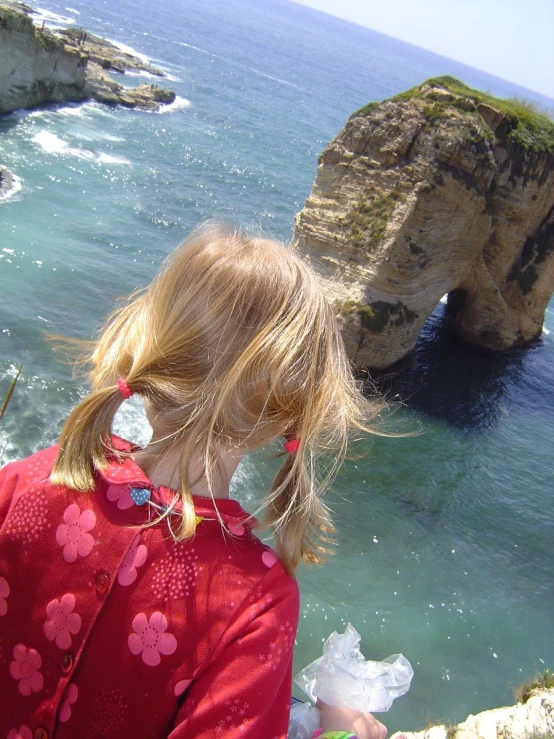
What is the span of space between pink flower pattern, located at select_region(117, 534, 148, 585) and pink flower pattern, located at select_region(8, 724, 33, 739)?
2.07 feet

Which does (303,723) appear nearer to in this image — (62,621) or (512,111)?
(62,621)

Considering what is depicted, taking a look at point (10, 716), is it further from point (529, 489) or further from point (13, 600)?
point (529, 489)

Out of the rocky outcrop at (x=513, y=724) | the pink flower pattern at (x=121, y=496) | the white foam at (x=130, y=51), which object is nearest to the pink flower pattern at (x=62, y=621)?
the pink flower pattern at (x=121, y=496)

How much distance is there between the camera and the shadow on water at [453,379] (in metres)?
18.9

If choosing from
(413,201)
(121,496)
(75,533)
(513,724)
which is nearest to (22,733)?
(75,533)

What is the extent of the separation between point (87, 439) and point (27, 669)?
81 cm

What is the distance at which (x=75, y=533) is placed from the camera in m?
2.08

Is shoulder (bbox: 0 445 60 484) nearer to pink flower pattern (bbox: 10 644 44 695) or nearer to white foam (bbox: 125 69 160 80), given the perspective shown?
pink flower pattern (bbox: 10 644 44 695)

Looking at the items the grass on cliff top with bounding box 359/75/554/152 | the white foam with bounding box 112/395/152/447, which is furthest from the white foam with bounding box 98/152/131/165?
the white foam with bounding box 112/395/152/447

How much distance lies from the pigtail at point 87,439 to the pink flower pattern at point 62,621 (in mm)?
382

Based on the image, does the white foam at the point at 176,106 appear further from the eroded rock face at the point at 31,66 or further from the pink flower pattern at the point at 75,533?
the pink flower pattern at the point at 75,533

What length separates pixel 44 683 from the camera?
6.80 feet

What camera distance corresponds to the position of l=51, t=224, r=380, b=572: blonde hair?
2189mm

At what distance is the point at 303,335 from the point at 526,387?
21628 millimetres
